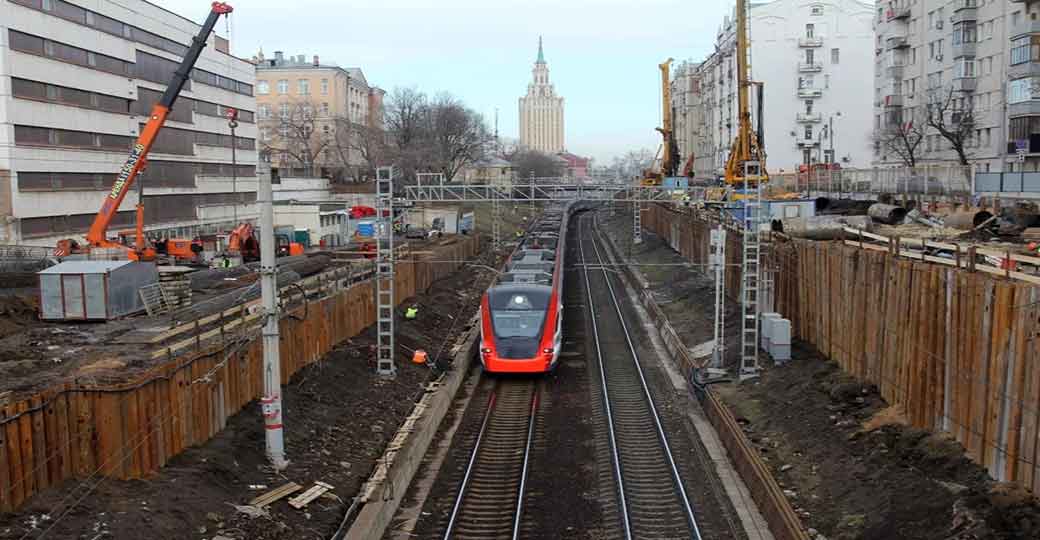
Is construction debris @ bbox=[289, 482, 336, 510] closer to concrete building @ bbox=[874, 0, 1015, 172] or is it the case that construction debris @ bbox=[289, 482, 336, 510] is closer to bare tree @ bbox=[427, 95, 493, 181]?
concrete building @ bbox=[874, 0, 1015, 172]

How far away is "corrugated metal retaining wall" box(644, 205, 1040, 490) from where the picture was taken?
9.77m

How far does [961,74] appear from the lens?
1821 inches

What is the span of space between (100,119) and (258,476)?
38.0m

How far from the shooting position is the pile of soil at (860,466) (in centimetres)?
Answer: 956

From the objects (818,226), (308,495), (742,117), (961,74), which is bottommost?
(308,495)

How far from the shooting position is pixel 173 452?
11.9m

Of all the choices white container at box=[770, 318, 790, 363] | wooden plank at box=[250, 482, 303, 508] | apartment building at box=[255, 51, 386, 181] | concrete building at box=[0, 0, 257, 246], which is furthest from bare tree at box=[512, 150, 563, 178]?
wooden plank at box=[250, 482, 303, 508]

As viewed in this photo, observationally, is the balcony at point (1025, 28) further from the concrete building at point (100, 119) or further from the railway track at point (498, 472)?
the concrete building at point (100, 119)

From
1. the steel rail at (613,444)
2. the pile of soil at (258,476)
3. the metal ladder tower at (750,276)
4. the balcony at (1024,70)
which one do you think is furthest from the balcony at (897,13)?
the pile of soil at (258,476)

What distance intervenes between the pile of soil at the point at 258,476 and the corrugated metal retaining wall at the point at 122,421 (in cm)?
21

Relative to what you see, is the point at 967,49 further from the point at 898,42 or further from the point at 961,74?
the point at 898,42

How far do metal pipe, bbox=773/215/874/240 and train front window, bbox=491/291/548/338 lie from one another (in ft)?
24.6

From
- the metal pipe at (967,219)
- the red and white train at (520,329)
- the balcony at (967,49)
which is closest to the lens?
Result: the red and white train at (520,329)

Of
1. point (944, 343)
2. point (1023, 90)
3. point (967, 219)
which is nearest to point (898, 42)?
point (1023, 90)
